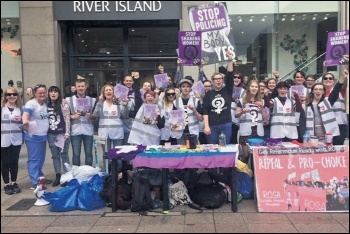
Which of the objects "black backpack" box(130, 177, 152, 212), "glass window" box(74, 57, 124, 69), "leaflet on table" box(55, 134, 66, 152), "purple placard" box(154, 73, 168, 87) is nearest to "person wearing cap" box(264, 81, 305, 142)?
"black backpack" box(130, 177, 152, 212)

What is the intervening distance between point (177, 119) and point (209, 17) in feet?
7.19

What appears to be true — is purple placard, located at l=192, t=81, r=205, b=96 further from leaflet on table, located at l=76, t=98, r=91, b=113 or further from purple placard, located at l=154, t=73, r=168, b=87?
leaflet on table, located at l=76, t=98, r=91, b=113

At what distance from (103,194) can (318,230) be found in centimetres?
278

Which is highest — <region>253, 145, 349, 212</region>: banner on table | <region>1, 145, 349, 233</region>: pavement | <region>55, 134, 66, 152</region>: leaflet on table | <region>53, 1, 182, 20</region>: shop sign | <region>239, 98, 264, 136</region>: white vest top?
<region>53, 1, 182, 20</region>: shop sign

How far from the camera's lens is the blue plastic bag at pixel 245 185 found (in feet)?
18.1

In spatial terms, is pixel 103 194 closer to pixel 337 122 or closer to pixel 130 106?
pixel 130 106

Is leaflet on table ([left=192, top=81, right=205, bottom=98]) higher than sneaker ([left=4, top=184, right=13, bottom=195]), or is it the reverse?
leaflet on table ([left=192, top=81, right=205, bottom=98])

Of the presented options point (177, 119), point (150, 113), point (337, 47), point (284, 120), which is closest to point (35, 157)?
point (150, 113)

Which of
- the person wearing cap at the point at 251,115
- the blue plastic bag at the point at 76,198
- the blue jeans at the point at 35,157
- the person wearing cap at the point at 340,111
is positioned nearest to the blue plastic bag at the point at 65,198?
the blue plastic bag at the point at 76,198

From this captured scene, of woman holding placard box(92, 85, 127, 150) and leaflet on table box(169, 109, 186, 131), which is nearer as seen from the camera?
leaflet on table box(169, 109, 186, 131)

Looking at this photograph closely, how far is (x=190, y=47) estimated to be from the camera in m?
6.94

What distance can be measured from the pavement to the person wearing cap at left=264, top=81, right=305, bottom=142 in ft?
4.08

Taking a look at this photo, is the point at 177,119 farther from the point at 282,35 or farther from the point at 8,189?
the point at 282,35

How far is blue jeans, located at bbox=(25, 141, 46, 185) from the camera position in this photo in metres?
5.96
